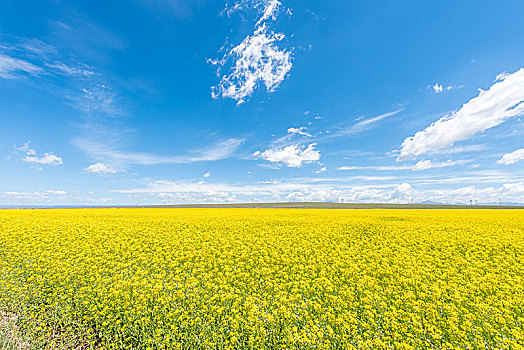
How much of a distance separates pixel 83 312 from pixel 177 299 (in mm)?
3823

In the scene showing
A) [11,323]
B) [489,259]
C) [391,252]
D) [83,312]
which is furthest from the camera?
[391,252]

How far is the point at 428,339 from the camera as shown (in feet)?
22.1

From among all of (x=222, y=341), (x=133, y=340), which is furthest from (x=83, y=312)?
(x=222, y=341)

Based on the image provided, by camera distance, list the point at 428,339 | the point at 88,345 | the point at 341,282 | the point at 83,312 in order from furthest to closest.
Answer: the point at 341,282 < the point at 83,312 < the point at 88,345 < the point at 428,339

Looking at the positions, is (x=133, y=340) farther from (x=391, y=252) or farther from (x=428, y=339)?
(x=391, y=252)

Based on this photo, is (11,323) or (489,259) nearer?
(11,323)

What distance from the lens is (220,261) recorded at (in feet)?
42.2

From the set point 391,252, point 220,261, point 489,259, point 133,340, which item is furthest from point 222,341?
point 489,259

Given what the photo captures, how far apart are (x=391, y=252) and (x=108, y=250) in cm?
2117

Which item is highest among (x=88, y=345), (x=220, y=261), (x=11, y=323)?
(x=220, y=261)

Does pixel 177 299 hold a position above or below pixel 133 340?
above

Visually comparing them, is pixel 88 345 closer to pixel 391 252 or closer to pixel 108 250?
pixel 108 250

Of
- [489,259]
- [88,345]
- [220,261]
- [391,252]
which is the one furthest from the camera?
[391,252]

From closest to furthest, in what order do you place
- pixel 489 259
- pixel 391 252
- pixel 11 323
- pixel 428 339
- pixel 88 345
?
1. pixel 428 339
2. pixel 88 345
3. pixel 11 323
4. pixel 489 259
5. pixel 391 252
